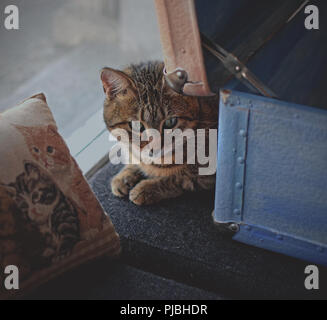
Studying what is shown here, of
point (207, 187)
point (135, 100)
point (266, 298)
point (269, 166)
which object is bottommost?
point (266, 298)

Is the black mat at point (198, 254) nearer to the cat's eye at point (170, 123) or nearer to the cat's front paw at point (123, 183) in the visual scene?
the cat's front paw at point (123, 183)

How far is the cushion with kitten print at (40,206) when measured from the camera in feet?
3.06

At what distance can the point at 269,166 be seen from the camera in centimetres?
105

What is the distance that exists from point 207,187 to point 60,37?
42.1 inches

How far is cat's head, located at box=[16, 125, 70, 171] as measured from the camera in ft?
3.26

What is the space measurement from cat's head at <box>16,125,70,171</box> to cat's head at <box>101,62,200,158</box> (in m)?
0.23

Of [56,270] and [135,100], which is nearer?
[56,270]

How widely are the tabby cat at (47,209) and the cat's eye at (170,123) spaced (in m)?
0.36

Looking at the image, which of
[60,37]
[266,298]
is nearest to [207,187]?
[266,298]

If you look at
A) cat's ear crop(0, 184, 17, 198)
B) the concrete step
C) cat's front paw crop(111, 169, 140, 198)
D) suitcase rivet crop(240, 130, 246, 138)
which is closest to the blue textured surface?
suitcase rivet crop(240, 130, 246, 138)

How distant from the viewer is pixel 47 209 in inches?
38.7

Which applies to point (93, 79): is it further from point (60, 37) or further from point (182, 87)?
point (182, 87)

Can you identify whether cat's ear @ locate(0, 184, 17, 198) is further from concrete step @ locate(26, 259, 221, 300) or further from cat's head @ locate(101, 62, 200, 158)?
cat's head @ locate(101, 62, 200, 158)

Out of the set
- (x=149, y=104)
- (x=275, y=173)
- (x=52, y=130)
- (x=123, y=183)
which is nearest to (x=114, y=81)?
(x=149, y=104)
